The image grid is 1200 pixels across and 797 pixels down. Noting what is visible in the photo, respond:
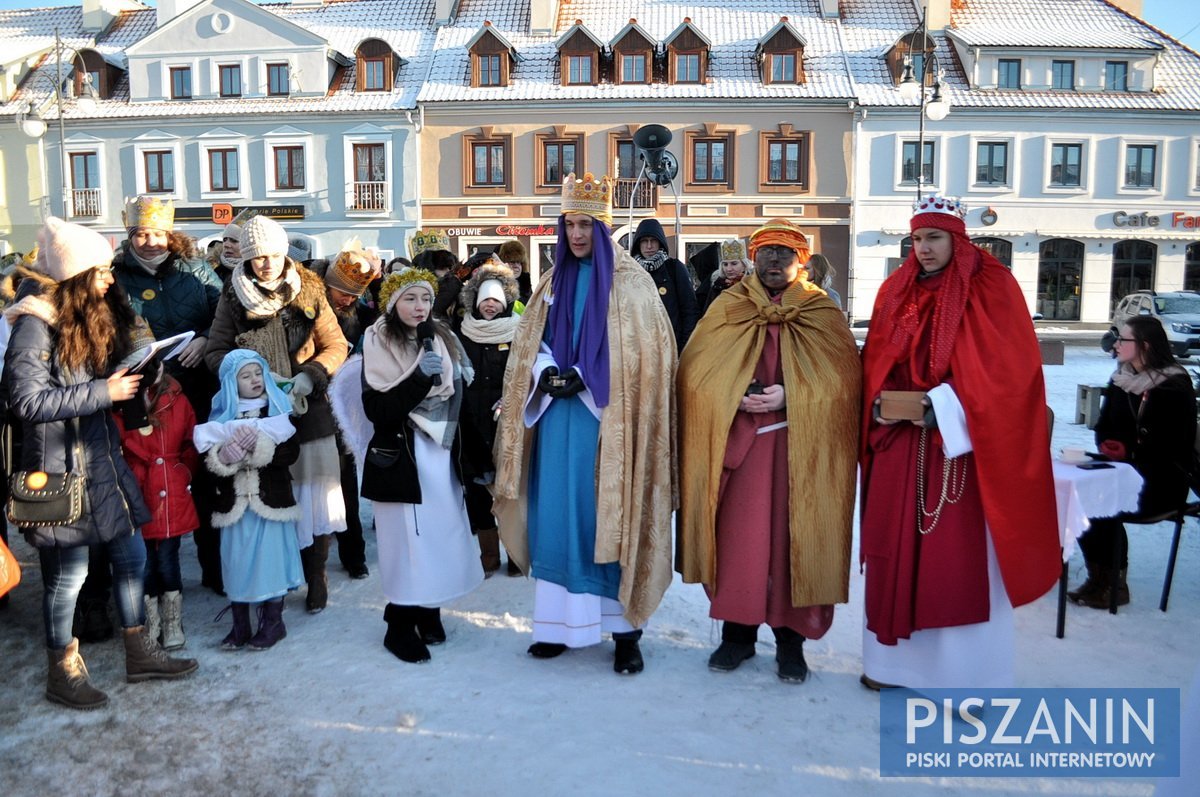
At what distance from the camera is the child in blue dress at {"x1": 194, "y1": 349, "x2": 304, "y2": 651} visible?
13.7 feet

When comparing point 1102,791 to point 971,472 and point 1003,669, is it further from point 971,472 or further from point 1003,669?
point 971,472

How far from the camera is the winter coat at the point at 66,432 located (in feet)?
11.2

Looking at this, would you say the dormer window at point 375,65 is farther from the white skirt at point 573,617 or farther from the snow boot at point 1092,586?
the snow boot at point 1092,586

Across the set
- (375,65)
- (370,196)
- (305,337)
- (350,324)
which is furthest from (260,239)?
(375,65)

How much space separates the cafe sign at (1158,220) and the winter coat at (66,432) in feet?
92.7

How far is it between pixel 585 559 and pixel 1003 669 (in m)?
1.82

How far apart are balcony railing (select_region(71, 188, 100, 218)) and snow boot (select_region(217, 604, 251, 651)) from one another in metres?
27.4

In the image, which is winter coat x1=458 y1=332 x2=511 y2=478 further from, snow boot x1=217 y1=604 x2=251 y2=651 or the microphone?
snow boot x1=217 y1=604 x2=251 y2=651

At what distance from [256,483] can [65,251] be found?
4.41 ft

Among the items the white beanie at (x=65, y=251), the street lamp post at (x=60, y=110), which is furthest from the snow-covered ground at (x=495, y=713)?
the street lamp post at (x=60, y=110)

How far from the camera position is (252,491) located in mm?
4293

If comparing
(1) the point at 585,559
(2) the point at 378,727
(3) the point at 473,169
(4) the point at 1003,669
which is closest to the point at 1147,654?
(4) the point at 1003,669

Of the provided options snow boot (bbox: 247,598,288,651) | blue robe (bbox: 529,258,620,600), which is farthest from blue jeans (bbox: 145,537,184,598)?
blue robe (bbox: 529,258,620,600)

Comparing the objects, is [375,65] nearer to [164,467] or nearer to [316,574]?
[316,574]
